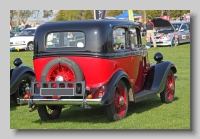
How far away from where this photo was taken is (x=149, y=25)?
828 inches

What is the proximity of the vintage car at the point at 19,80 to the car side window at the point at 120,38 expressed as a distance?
2.54m

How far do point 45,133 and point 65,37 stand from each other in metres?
1.68

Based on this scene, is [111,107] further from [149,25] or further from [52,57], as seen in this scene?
[149,25]

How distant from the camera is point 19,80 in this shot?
9.77m

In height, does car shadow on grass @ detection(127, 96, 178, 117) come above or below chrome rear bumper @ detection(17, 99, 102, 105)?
below

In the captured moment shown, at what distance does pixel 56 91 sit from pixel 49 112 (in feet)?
3.50

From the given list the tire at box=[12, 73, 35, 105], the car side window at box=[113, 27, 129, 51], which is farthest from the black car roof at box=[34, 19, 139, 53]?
the tire at box=[12, 73, 35, 105]

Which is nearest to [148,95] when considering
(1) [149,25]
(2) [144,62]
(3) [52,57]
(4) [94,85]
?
(2) [144,62]

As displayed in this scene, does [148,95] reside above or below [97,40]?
below

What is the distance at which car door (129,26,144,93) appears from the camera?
347 inches

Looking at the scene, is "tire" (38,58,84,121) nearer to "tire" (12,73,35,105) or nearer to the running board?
the running board

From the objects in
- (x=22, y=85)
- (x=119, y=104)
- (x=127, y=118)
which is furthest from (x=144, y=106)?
(x=22, y=85)

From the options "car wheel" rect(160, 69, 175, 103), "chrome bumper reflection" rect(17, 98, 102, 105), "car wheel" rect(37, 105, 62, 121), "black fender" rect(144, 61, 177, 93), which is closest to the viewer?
"chrome bumper reflection" rect(17, 98, 102, 105)

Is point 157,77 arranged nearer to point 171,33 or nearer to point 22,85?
point 22,85
